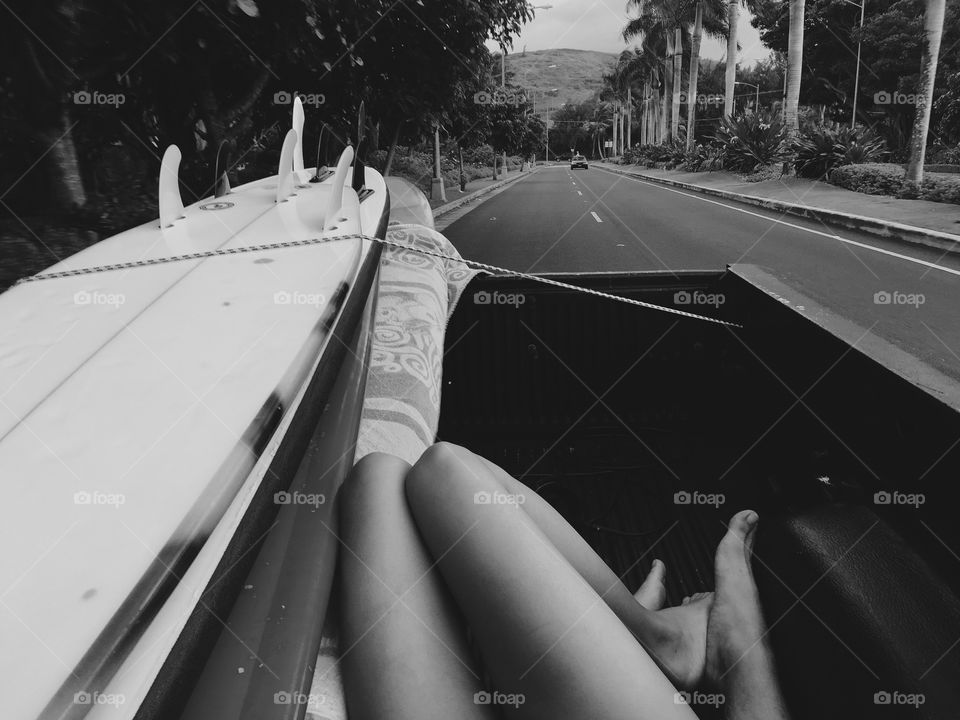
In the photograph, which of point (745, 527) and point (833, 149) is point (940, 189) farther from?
point (745, 527)

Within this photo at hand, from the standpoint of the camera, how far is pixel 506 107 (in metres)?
23.3

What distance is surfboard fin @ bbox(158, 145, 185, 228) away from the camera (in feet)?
8.14

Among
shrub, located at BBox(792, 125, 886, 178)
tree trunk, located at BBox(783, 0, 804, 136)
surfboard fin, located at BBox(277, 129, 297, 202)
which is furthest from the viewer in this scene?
tree trunk, located at BBox(783, 0, 804, 136)

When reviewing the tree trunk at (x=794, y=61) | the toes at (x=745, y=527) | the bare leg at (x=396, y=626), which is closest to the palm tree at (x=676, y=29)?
the tree trunk at (x=794, y=61)

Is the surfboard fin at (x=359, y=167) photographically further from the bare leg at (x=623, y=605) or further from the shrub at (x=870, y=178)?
the shrub at (x=870, y=178)

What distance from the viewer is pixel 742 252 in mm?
9258

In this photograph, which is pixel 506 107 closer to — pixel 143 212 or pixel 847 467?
pixel 143 212

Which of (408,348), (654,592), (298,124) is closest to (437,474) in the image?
(654,592)

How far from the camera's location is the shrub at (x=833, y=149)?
17.3 m

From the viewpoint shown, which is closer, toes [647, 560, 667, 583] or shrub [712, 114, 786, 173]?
toes [647, 560, 667, 583]

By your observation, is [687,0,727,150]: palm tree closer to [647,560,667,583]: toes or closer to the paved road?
the paved road

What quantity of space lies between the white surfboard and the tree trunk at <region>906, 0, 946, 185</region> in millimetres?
14729

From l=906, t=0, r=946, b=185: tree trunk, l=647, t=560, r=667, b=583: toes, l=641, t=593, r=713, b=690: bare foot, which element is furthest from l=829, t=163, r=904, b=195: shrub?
l=641, t=593, r=713, b=690: bare foot

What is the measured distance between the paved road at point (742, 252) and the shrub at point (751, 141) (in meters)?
6.85
